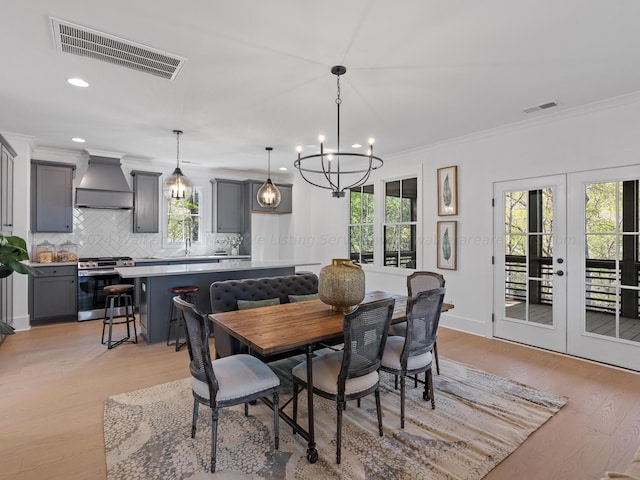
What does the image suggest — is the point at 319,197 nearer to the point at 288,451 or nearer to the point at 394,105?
the point at 394,105

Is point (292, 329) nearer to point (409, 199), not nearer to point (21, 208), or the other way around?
point (409, 199)

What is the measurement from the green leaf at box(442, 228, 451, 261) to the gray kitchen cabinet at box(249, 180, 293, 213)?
359 cm

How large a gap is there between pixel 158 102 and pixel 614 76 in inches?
165

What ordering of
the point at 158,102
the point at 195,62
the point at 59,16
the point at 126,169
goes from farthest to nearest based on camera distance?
the point at 126,169 < the point at 158,102 < the point at 195,62 < the point at 59,16

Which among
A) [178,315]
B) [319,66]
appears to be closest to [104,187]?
[178,315]

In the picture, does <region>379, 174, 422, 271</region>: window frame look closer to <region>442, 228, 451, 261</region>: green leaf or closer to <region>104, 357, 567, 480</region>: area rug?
<region>442, 228, 451, 261</region>: green leaf

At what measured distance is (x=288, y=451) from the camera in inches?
85.4

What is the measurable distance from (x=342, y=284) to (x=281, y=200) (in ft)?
16.8

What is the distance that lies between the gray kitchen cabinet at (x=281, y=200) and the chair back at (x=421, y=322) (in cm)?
514

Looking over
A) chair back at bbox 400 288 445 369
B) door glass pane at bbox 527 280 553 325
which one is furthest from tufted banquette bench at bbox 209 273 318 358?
door glass pane at bbox 527 280 553 325

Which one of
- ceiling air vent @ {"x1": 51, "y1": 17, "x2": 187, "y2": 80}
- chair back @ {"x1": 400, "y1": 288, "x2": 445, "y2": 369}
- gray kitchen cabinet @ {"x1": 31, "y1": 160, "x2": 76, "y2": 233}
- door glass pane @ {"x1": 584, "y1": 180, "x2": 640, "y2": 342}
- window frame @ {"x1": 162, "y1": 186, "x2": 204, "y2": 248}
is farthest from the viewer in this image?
window frame @ {"x1": 162, "y1": 186, "x2": 204, "y2": 248}

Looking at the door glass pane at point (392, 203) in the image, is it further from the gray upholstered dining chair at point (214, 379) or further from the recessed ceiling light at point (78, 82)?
the recessed ceiling light at point (78, 82)

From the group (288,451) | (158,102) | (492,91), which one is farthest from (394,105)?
(288,451)

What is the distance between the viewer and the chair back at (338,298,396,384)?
6.66 feet
